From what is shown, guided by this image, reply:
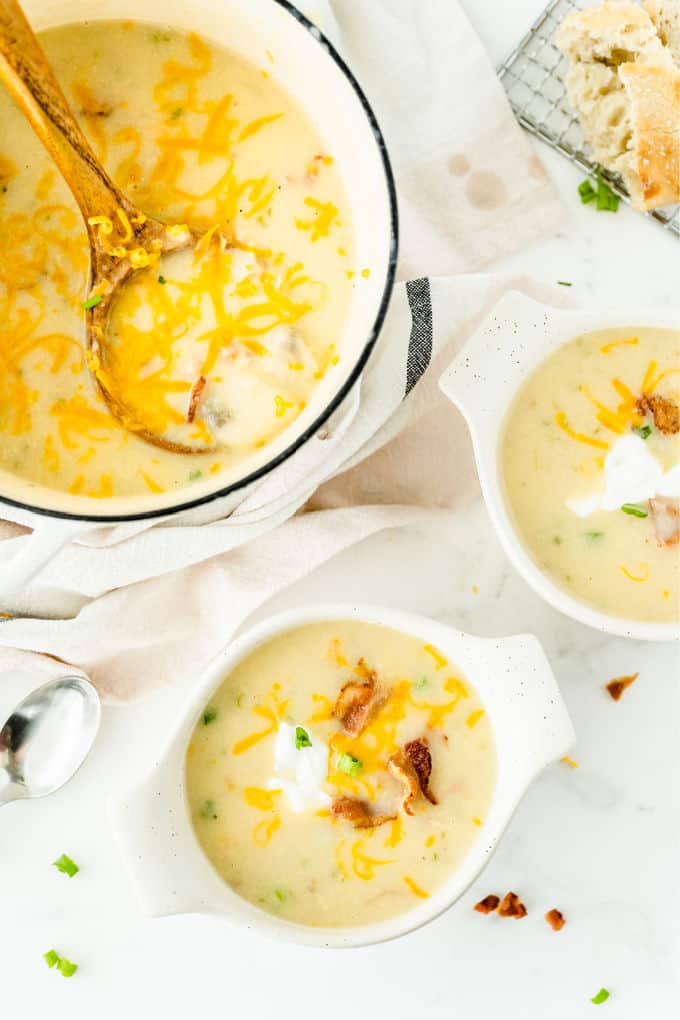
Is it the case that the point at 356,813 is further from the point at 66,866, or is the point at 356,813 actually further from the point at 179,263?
the point at 179,263

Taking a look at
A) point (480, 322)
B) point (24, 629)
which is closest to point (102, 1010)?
point (24, 629)

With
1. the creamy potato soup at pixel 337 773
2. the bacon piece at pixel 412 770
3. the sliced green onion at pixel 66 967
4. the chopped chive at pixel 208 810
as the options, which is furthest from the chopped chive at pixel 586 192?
the sliced green onion at pixel 66 967

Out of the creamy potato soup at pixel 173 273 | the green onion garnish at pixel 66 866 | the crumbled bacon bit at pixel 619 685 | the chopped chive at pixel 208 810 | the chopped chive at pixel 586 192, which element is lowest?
the crumbled bacon bit at pixel 619 685

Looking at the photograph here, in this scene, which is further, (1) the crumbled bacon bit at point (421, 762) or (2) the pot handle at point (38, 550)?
(1) the crumbled bacon bit at point (421, 762)

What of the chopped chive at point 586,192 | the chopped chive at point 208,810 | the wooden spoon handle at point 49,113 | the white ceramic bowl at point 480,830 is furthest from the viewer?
the chopped chive at point 586,192

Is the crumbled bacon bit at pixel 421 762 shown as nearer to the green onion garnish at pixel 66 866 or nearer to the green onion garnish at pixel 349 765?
the green onion garnish at pixel 349 765

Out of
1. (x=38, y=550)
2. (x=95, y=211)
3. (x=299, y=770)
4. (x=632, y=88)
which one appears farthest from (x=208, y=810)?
(x=632, y=88)
